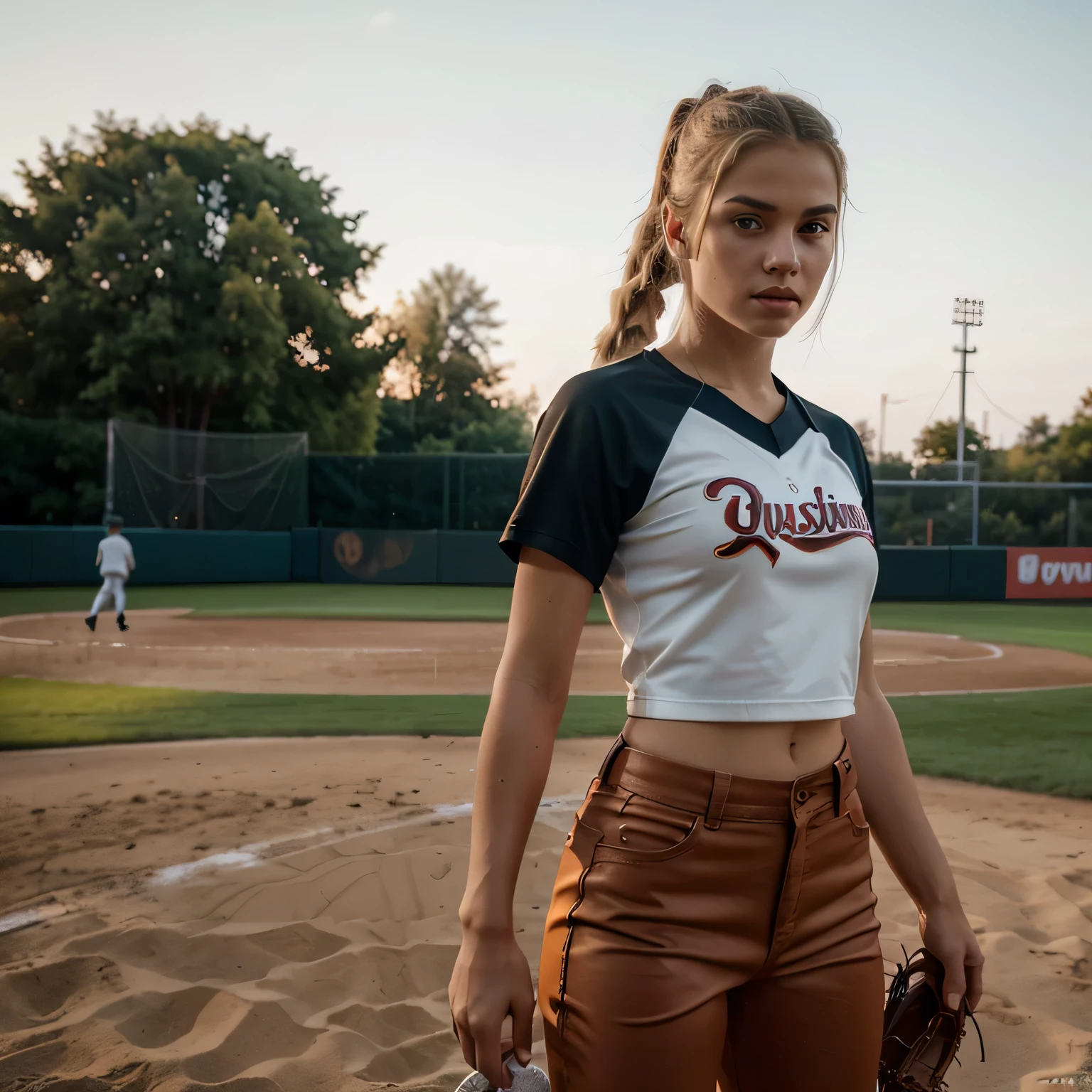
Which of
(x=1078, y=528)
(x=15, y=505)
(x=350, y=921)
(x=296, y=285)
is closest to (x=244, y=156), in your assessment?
(x=296, y=285)

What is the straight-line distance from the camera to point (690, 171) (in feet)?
4.81

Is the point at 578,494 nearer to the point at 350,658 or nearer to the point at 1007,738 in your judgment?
the point at 1007,738

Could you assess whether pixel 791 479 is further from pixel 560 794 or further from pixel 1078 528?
pixel 1078 528

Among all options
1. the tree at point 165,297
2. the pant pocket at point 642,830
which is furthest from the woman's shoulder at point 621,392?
the tree at point 165,297

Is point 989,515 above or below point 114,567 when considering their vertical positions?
above

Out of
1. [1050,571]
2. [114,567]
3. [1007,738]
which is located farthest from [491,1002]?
[1050,571]

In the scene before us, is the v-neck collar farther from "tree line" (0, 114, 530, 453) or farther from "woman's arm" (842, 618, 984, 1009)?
"tree line" (0, 114, 530, 453)

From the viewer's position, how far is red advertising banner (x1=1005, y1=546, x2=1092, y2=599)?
21.7m

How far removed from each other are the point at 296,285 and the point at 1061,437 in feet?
92.8

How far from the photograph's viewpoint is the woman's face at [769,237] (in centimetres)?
139

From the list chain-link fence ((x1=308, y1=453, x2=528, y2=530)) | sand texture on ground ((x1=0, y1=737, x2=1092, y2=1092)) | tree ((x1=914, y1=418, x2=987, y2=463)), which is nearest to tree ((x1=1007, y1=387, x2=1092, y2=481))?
tree ((x1=914, y1=418, x2=987, y2=463))

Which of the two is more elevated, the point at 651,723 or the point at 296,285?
the point at 296,285

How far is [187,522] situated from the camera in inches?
904

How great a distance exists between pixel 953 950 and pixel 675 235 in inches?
45.0
